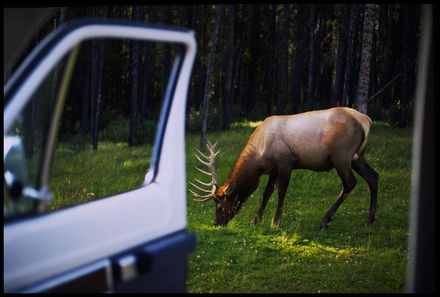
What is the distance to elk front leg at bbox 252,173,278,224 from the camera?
19.6 feet

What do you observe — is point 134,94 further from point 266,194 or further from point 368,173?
point 368,173

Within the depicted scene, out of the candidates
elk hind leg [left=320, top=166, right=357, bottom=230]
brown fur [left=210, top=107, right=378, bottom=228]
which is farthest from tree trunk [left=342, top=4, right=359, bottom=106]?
elk hind leg [left=320, top=166, right=357, bottom=230]

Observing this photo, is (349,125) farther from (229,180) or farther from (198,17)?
(198,17)

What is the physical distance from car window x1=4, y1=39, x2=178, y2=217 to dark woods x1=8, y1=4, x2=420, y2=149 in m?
0.09

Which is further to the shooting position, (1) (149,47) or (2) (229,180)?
(1) (149,47)

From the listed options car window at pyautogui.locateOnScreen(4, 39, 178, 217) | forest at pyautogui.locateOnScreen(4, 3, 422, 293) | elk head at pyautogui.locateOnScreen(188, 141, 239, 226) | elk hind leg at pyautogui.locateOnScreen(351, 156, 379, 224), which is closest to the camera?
car window at pyautogui.locateOnScreen(4, 39, 178, 217)

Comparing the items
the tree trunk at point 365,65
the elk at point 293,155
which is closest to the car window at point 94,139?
the elk at point 293,155

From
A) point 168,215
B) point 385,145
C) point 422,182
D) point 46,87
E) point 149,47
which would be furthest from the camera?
point 149,47

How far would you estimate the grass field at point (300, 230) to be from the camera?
438 centimetres

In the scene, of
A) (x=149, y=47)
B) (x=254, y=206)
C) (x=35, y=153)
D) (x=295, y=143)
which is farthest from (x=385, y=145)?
(x=149, y=47)

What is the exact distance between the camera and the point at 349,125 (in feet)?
20.0

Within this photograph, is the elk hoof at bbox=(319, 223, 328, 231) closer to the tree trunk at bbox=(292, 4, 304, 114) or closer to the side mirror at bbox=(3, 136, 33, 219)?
the side mirror at bbox=(3, 136, 33, 219)

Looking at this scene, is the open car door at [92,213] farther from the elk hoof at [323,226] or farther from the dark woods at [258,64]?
the elk hoof at [323,226]

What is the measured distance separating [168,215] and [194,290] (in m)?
2.10
